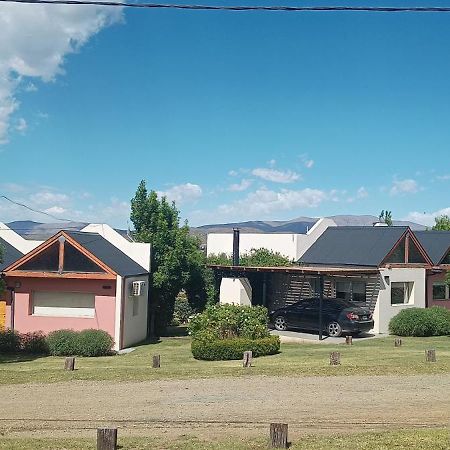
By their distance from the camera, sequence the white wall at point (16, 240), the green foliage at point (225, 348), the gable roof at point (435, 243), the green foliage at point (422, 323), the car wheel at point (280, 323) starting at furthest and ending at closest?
the gable roof at point (435, 243)
the white wall at point (16, 240)
the car wheel at point (280, 323)
the green foliage at point (422, 323)
the green foliage at point (225, 348)

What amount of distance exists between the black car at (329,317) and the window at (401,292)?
284 cm

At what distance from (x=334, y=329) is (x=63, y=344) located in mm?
10486

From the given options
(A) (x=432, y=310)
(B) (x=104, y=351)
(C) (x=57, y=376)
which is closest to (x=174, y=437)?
(C) (x=57, y=376)

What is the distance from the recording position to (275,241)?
37.3 m

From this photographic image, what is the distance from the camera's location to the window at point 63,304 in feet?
83.8

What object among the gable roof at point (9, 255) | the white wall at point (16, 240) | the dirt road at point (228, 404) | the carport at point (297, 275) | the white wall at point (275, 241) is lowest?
the dirt road at point (228, 404)

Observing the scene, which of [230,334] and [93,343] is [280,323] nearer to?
[230,334]

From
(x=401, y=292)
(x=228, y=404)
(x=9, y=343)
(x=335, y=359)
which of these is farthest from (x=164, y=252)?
(x=228, y=404)

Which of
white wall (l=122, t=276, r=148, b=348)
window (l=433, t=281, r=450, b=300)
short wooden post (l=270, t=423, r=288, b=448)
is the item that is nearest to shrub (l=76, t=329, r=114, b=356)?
white wall (l=122, t=276, r=148, b=348)

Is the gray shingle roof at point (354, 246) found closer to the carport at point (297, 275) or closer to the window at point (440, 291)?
the carport at point (297, 275)

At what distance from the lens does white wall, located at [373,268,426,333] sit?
27.8 metres

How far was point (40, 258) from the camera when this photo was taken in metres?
25.5

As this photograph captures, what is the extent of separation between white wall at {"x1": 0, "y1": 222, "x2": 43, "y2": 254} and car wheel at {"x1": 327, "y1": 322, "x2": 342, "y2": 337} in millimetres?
13868

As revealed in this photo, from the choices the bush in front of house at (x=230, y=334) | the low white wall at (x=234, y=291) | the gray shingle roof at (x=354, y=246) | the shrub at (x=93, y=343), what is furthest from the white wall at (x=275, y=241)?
the shrub at (x=93, y=343)
